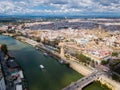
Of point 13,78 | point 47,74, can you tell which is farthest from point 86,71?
point 13,78

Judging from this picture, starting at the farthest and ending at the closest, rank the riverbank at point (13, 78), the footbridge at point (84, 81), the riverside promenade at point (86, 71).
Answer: the riverside promenade at point (86, 71), the footbridge at point (84, 81), the riverbank at point (13, 78)

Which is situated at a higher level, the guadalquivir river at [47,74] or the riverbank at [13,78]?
the riverbank at [13,78]

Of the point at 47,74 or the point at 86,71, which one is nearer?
the point at 86,71

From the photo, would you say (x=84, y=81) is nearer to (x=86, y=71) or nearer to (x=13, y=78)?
(x=86, y=71)

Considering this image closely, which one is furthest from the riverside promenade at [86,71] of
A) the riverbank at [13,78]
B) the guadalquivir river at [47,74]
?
the riverbank at [13,78]

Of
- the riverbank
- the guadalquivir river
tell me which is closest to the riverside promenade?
the guadalquivir river

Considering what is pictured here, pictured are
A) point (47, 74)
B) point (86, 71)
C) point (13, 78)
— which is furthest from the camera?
point (47, 74)

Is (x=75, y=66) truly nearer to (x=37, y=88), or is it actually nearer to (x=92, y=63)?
(x=92, y=63)

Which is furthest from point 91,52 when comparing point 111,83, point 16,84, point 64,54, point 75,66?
point 16,84

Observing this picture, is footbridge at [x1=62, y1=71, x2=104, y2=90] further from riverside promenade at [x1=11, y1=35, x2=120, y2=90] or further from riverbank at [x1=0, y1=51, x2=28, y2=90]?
riverbank at [x1=0, y1=51, x2=28, y2=90]

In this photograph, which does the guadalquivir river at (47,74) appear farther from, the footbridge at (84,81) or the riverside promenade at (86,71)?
the footbridge at (84,81)

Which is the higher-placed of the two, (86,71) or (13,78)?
(13,78)
